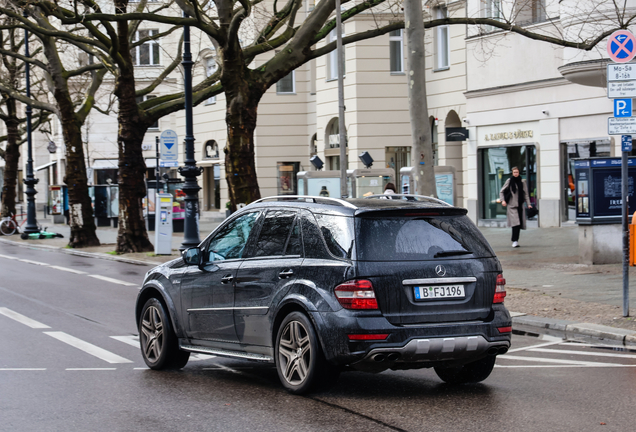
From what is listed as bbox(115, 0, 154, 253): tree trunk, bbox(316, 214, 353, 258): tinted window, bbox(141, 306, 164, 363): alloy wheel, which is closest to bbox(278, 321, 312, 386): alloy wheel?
bbox(316, 214, 353, 258): tinted window

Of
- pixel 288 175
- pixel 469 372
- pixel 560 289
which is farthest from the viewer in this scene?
pixel 288 175

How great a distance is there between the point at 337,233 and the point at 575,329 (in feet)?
14.7

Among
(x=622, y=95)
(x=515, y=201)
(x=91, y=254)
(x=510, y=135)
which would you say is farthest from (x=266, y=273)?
(x=510, y=135)

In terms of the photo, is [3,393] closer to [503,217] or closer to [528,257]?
[528,257]

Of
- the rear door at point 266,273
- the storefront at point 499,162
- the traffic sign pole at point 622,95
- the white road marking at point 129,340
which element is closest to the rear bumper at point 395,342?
the rear door at point 266,273

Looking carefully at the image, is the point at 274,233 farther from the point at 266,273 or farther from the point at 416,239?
the point at 416,239

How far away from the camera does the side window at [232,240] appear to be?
26.8 feet

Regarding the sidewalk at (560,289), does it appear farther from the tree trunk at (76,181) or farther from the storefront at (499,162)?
the storefront at (499,162)

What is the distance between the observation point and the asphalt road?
21.0 feet

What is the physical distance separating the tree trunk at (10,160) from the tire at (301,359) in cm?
3597

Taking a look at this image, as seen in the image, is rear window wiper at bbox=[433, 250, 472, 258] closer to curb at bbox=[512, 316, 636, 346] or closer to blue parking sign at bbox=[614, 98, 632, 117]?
curb at bbox=[512, 316, 636, 346]

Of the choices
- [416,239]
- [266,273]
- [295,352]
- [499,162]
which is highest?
[499,162]

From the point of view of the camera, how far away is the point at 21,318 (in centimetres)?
1265

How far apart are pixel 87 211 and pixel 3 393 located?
21722mm
